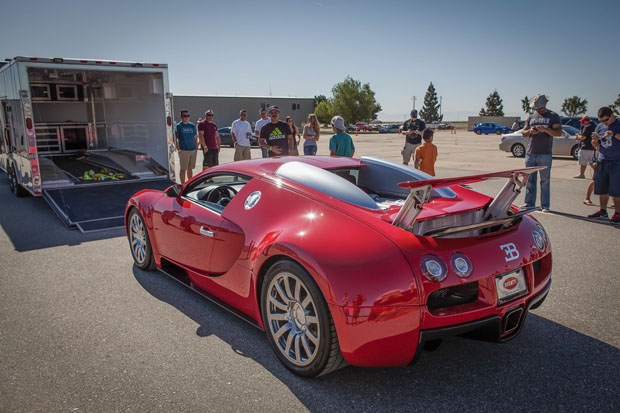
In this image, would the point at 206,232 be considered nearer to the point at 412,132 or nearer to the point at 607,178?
the point at 607,178

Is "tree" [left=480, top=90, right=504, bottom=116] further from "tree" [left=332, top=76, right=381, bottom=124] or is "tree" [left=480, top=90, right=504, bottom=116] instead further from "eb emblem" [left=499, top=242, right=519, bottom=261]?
"eb emblem" [left=499, top=242, right=519, bottom=261]

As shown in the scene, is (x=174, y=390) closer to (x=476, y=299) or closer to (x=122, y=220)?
(x=476, y=299)

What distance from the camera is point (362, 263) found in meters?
2.44

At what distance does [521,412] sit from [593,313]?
1778mm

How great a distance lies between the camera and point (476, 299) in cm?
256

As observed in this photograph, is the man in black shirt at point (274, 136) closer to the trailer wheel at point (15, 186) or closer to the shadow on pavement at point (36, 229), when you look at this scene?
the shadow on pavement at point (36, 229)

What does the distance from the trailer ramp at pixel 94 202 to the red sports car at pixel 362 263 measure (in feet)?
13.6

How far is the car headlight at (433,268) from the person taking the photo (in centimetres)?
239

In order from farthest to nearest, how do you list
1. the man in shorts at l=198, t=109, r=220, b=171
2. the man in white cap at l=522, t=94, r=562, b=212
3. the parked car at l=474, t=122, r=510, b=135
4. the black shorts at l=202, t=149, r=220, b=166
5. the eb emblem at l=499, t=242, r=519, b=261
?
the parked car at l=474, t=122, r=510, b=135, the black shorts at l=202, t=149, r=220, b=166, the man in shorts at l=198, t=109, r=220, b=171, the man in white cap at l=522, t=94, r=562, b=212, the eb emblem at l=499, t=242, r=519, b=261

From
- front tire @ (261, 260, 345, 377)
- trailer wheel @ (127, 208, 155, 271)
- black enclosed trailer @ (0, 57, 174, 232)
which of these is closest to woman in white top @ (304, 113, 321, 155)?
black enclosed trailer @ (0, 57, 174, 232)

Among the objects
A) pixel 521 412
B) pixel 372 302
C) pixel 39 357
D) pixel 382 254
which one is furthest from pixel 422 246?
pixel 39 357

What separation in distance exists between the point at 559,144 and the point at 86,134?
1710cm

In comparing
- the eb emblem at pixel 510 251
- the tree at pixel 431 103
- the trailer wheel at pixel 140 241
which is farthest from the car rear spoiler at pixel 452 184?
the tree at pixel 431 103

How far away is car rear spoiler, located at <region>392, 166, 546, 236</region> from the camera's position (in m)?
2.43
